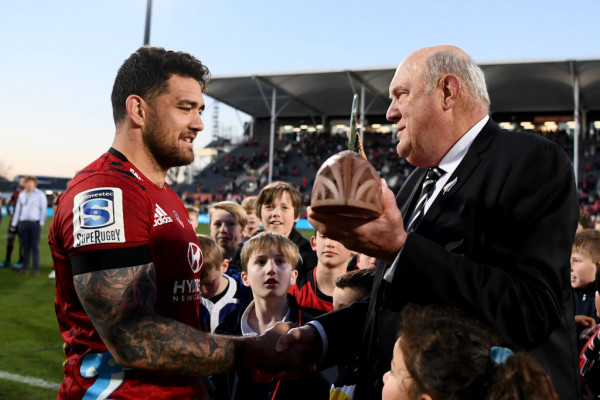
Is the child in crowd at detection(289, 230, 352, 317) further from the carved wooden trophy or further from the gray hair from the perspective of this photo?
the carved wooden trophy

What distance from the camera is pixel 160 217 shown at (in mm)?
2029

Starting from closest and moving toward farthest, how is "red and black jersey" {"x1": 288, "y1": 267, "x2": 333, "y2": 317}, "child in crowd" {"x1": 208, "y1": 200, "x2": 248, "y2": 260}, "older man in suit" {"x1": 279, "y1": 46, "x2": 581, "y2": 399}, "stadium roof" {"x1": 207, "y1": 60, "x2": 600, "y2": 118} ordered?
"older man in suit" {"x1": 279, "y1": 46, "x2": 581, "y2": 399} → "red and black jersey" {"x1": 288, "y1": 267, "x2": 333, "y2": 317} → "child in crowd" {"x1": 208, "y1": 200, "x2": 248, "y2": 260} → "stadium roof" {"x1": 207, "y1": 60, "x2": 600, "y2": 118}

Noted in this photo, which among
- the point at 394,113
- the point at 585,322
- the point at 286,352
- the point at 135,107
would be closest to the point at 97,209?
the point at 135,107

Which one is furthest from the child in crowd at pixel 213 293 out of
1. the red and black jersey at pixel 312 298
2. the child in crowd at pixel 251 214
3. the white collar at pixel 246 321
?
the child in crowd at pixel 251 214

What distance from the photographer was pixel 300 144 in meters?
42.3

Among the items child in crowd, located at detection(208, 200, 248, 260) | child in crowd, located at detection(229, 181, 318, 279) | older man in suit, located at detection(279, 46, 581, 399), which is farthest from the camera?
child in crowd, located at detection(208, 200, 248, 260)

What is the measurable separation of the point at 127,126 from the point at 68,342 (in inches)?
35.2

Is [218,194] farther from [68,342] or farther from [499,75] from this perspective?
[68,342]

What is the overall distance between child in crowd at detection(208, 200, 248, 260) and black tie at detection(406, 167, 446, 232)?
12.8 ft

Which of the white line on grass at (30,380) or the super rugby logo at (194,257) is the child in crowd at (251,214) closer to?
the white line on grass at (30,380)

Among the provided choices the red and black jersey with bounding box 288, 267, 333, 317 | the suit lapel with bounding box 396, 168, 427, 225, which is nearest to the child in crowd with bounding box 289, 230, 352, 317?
the red and black jersey with bounding box 288, 267, 333, 317

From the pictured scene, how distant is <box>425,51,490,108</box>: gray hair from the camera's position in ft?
5.74

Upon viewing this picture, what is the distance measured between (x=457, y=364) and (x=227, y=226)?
14.1 ft

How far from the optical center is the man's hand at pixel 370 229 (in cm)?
132
